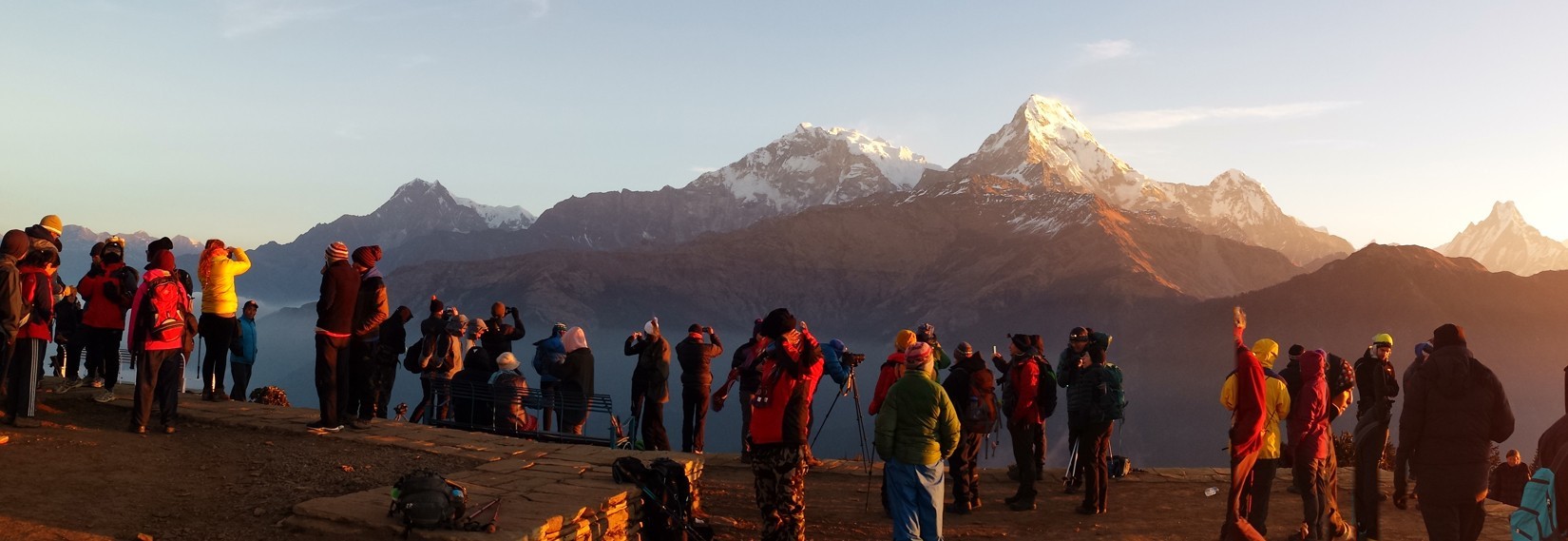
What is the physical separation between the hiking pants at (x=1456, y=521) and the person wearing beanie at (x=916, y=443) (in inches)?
148

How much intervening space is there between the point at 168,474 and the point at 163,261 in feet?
8.02

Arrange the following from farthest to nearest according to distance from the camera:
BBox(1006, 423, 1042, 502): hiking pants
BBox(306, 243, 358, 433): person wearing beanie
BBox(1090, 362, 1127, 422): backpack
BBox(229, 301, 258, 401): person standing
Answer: BBox(229, 301, 258, 401): person standing
BBox(1006, 423, 1042, 502): hiking pants
BBox(1090, 362, 1127, 422): backpack
BBox(306, 243, 358, 433): person wearing beanie

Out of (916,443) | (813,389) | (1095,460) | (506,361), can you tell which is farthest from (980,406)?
(506,361)

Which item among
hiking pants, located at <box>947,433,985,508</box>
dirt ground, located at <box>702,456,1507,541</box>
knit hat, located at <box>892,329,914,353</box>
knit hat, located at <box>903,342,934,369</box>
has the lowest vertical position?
dirt ground, located at <box>702,456,1507,541</box>

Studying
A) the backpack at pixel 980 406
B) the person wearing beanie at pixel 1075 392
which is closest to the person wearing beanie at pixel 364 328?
the backpack at pixel 980 406

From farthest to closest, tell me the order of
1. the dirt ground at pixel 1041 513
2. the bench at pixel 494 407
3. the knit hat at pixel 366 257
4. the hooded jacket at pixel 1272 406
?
1. the bench at pixel 494 407
2. the knit hat at pixel 366 257
3. the dirt ground at pixel 1041 513
4. the hooded jacket at pixel 1272 406

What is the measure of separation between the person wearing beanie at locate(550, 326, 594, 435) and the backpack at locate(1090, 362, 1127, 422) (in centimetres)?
625

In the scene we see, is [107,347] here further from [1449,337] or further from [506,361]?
[1449,337]

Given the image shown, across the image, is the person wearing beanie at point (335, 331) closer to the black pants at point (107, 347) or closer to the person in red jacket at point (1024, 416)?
the black pants at point (107, 347)

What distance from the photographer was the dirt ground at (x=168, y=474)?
6727 millimetres

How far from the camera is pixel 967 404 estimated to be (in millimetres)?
9641

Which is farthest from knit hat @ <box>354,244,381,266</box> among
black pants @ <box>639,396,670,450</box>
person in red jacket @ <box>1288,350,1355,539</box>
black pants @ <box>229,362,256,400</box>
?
person in red jacket @ <box>1288,350,1355,539</box>

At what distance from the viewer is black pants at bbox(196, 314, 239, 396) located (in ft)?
35.3

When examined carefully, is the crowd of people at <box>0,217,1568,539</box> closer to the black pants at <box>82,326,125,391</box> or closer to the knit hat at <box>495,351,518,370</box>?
the black pants at <box>82,326,125,391</box>
